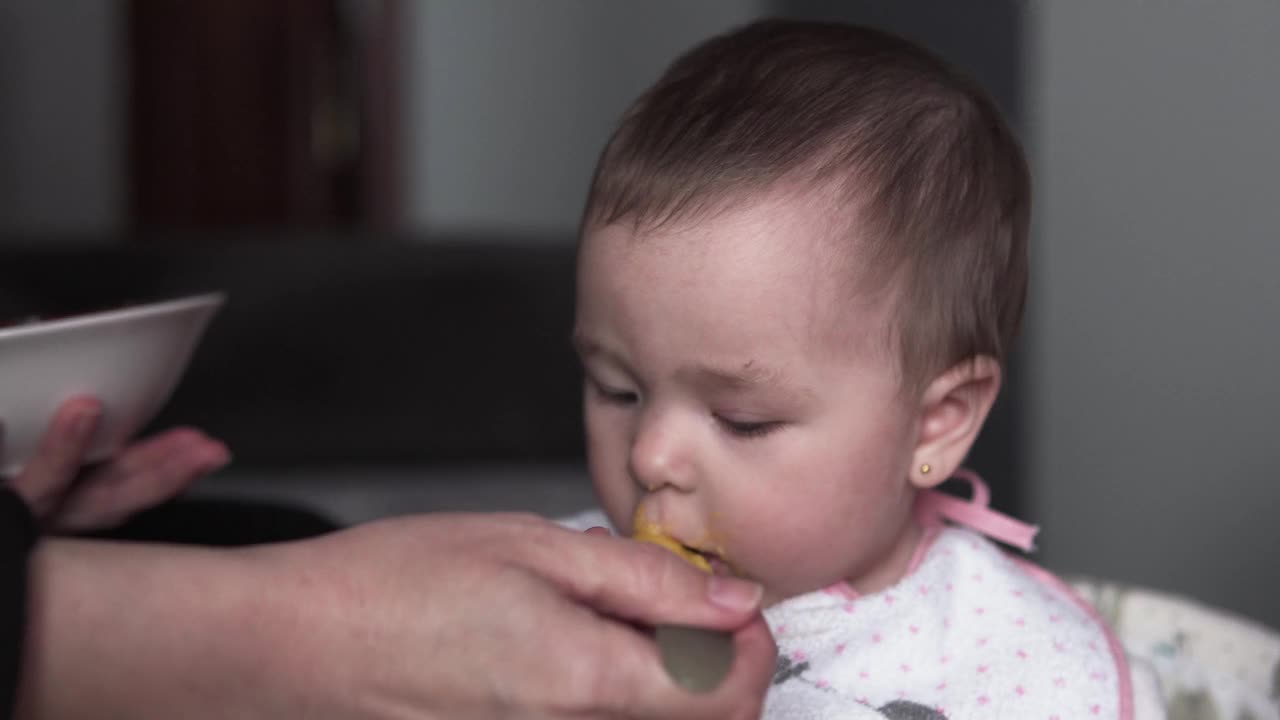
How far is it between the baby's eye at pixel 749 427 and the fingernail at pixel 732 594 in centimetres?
24

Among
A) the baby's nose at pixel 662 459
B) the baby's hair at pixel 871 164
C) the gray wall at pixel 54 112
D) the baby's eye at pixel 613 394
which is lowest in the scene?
the gray wall at pixel 54 112

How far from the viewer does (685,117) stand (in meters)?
0.95

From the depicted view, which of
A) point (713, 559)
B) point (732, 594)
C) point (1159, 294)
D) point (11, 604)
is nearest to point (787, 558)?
point (713, 559)

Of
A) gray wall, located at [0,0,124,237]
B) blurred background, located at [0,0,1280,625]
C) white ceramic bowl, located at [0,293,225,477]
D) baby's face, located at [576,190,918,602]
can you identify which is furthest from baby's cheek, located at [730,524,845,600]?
gray wall, located at [0,0,124,237]

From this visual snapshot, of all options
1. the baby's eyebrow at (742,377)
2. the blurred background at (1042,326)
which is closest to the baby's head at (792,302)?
the baby's eyebrow at (742,377)

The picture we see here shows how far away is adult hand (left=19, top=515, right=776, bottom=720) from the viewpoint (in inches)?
23.3

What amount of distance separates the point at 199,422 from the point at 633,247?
1432mm

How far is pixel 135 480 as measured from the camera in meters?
1.13

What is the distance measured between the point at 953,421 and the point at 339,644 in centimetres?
59

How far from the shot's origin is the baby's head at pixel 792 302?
2.89 ft

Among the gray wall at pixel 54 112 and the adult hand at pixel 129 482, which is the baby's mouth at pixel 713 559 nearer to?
the adult hand at pixel 129 482

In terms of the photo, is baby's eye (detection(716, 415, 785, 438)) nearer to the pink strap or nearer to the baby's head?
the baby's head

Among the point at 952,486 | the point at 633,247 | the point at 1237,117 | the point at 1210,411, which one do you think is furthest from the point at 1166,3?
the point at 633,247

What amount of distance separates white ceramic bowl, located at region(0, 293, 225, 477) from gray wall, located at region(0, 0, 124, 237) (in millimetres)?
4648
